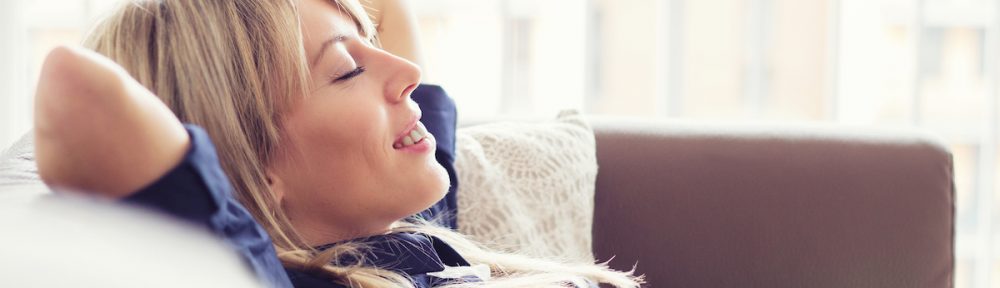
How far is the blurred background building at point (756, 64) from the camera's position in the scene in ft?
7.41

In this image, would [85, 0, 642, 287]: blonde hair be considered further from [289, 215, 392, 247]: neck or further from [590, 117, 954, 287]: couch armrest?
[590, 117, 954, 287]: couch armrest

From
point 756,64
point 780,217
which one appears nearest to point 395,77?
point 780,217

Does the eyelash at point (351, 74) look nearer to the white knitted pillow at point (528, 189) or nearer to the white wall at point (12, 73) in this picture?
the white knitted pillow at point (528, 189)

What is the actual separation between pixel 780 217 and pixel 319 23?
738 millimetres

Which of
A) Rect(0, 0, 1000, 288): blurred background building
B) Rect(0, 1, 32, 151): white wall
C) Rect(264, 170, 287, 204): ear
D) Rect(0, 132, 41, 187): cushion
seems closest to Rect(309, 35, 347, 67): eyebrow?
Rect(264, 170, 287, 204): ear

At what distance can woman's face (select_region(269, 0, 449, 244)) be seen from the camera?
95cm

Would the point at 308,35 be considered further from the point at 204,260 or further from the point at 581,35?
the point at 581,35

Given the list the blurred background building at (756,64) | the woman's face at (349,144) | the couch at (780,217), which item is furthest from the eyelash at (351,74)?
the blurred background building at (756,64)

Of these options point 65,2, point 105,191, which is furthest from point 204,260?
point 65,2

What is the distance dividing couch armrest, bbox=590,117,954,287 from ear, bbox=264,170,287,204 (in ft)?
1.89

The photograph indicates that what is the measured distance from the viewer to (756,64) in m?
2.29

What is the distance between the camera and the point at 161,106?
2.09ft

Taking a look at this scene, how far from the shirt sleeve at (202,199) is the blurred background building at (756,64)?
1554 millimetres

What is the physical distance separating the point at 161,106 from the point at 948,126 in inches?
82.3
